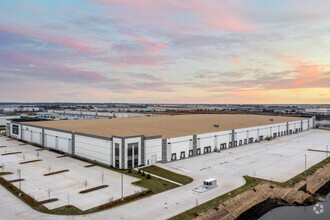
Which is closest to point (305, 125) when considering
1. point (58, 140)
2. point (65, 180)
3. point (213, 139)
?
point (213, 139)

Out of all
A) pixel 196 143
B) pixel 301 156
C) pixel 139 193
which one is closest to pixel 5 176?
pixel 139 193

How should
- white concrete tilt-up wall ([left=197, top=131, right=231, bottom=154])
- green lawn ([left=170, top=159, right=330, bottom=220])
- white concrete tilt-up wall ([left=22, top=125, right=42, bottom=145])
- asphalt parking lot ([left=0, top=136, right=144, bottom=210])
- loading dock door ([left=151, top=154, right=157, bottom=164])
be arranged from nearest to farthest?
green lawn ([left=170, top=159, right=330, bottom=220])
asphalt parking lot ([left=0, top=136, right=144, bottom=210])
loading dock door ([left=151, top=154, right=157, bottom=164])
white concrete tilt-up wall ([left=197, top=131, right=231, bottom=154])
white concrete tilt-up wall ([left=22, top=125, right=42, bottom=145])

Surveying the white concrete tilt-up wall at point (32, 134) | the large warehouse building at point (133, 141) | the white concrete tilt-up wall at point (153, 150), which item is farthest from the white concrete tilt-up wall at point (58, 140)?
the white concrete tilt-up wall at point (153, 150)

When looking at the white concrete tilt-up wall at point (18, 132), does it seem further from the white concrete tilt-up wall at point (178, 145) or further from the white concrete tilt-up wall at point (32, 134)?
the white concrete tilt-up wall at point (178, 145)

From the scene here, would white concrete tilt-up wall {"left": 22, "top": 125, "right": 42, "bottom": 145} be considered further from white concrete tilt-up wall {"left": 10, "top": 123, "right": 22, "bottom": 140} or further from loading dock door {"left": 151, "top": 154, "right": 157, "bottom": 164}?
loading dock door {"left": 151, "top": 154, "right": 157, "bottom": 164}

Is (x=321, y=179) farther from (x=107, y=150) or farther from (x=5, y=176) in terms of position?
(x=5, y=176)

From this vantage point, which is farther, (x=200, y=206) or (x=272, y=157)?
(x=272, y=157)

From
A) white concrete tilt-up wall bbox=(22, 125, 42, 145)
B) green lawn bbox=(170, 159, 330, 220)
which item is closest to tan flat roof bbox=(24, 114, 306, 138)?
white concrete tilt-up wall bbox=(22, 125, 42, 145)
